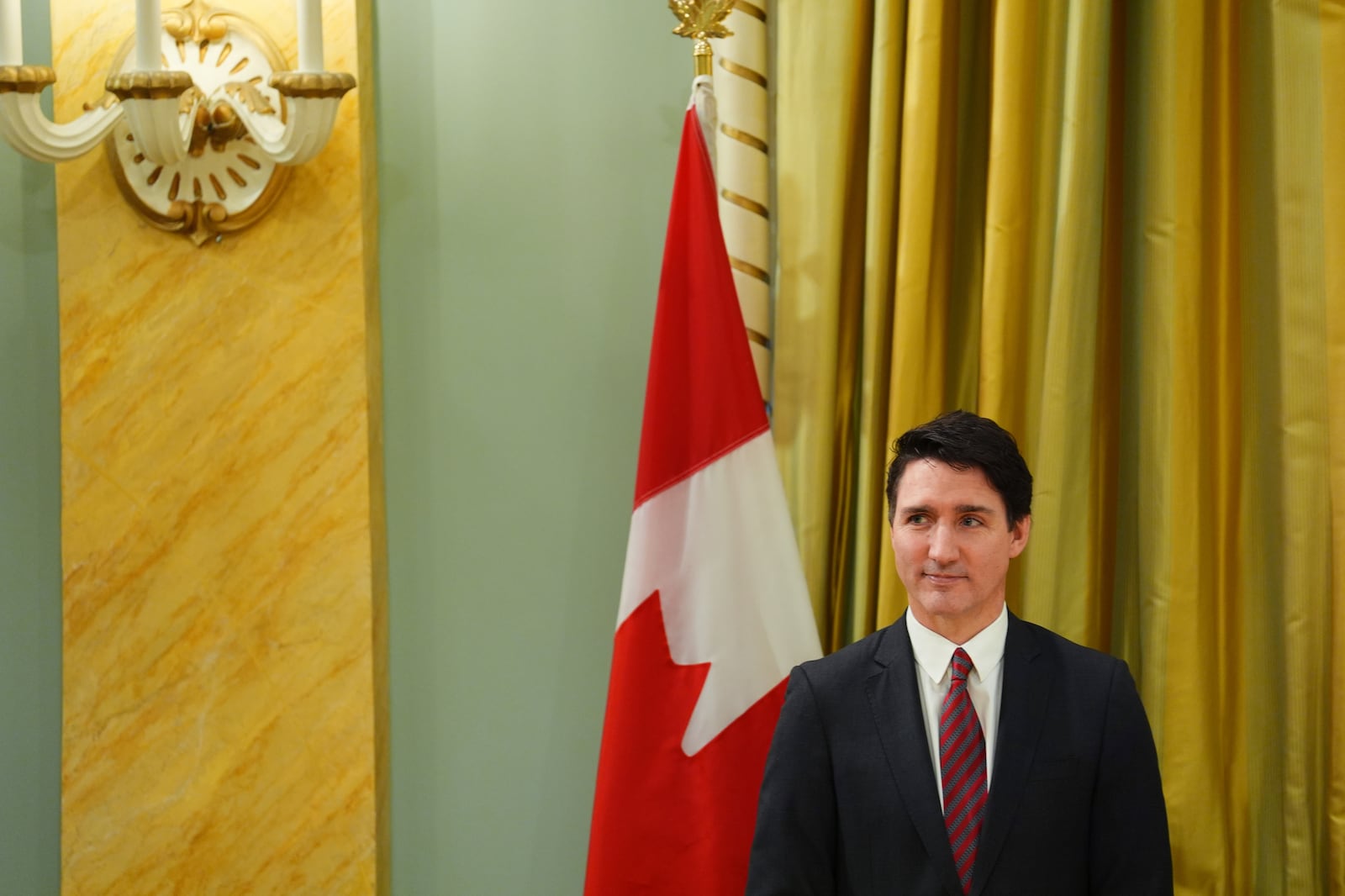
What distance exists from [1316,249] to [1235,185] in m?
0.17

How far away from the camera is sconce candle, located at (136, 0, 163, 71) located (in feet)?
6.63

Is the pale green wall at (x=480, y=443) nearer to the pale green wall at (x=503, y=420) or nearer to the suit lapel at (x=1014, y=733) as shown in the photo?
the pale green wall at (x=503, y=420)

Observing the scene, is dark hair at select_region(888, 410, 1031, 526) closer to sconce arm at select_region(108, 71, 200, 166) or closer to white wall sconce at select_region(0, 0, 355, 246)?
white wall sconce at select_region(0, 0, 355, 246)

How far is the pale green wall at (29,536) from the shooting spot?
7.71ft

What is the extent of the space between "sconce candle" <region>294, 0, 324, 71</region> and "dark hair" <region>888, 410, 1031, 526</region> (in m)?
1.09

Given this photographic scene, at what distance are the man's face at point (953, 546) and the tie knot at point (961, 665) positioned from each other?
0.03 meters

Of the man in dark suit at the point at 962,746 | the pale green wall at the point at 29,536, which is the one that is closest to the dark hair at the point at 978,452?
the man in dark suit at the point at 962,746

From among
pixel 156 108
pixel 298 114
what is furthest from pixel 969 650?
pixel 156 108

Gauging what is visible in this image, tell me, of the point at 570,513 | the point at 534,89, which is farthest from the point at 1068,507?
the point at 534,89

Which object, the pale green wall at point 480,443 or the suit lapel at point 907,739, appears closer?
the suit lapel at point 907,739

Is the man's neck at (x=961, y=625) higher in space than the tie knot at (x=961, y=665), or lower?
higher

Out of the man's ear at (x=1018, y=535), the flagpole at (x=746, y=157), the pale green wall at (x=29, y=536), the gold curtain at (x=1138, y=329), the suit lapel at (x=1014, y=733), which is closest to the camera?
the suit lapel at (x=1014, y=733)

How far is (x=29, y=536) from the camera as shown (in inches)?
93.3

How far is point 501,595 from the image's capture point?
2.38 metres
